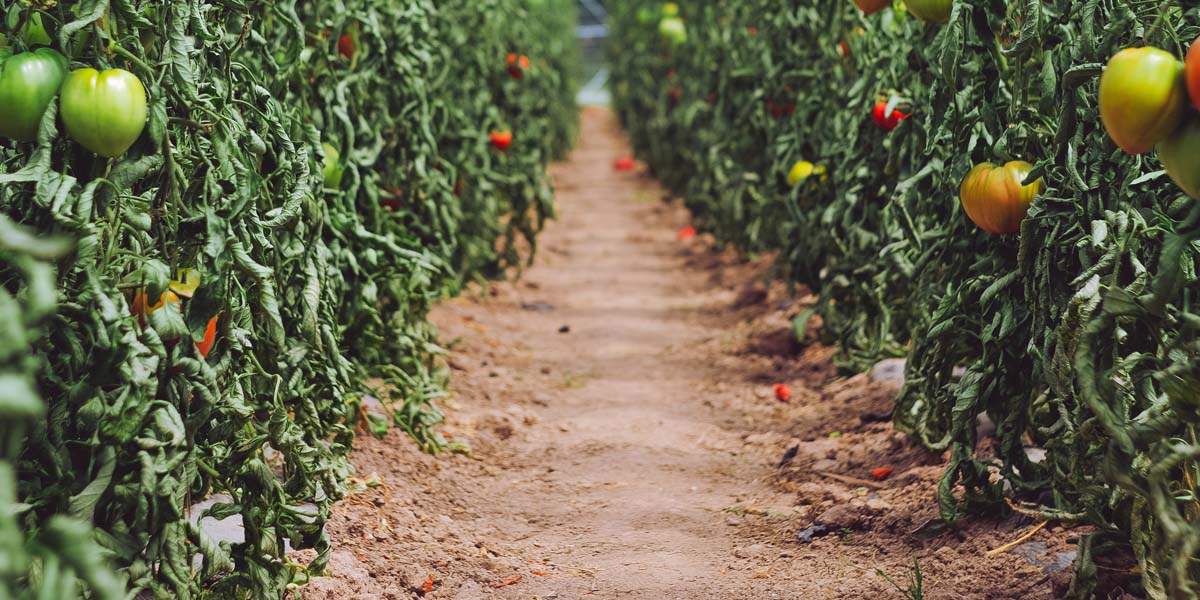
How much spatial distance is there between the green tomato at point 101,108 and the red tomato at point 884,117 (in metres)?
2.07

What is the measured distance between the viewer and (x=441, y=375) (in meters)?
3.36

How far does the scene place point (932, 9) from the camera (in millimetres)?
2242

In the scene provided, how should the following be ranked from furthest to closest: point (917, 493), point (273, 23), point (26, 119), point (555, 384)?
point (555, 384) → point (273, 23) → point (917, 493) → point (26, 119)

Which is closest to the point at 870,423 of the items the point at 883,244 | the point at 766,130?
the point at 883,244

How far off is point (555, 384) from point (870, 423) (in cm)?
114

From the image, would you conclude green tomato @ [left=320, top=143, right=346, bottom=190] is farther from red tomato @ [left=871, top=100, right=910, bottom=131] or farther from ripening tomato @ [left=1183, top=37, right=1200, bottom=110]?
ripening tomato @ [left=1183, top=37, right=1200, bottom=110]

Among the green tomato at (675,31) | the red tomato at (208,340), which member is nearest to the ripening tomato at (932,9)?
the red tomato at (208,340)

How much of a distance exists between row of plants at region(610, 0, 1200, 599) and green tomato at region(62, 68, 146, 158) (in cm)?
124

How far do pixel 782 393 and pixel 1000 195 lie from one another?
165cm

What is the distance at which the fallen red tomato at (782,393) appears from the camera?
141 inches

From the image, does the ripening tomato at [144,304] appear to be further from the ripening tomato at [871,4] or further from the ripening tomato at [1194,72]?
the ripening tomato at [871,4]

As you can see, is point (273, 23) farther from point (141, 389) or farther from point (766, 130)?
point (766, 130)

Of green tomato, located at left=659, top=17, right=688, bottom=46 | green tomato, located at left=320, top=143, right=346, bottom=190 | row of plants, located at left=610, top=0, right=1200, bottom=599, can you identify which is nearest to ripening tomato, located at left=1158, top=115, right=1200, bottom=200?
row of plants, located at left=610, top=0, right=1200, bottom=599

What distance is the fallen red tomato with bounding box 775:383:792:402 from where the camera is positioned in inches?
141
